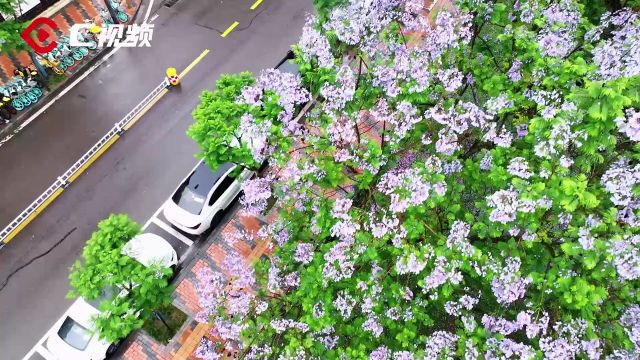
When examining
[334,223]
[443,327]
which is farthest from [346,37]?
[443,327]

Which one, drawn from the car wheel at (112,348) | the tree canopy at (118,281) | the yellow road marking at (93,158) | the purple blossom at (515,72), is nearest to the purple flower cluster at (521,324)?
the purple blossom at (515,72)

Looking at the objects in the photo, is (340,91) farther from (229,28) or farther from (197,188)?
(229,28)

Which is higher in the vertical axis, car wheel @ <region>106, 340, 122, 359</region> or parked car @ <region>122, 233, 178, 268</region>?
parked car @ <region>122, 233, 178, 268</region>

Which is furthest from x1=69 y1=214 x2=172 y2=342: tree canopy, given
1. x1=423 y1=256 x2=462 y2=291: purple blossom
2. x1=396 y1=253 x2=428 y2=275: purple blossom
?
x1=423 y1=256 x2=462 y2=291: purple blossom

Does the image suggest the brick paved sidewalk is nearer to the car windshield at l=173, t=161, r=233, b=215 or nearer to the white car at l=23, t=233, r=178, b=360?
the white car at l=23, t=233, r=178, b=360

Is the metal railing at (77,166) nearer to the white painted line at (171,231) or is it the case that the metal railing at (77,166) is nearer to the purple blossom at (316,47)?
the white painted line at (171,231)

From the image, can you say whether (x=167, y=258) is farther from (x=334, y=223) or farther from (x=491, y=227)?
(x=491, y=227)
